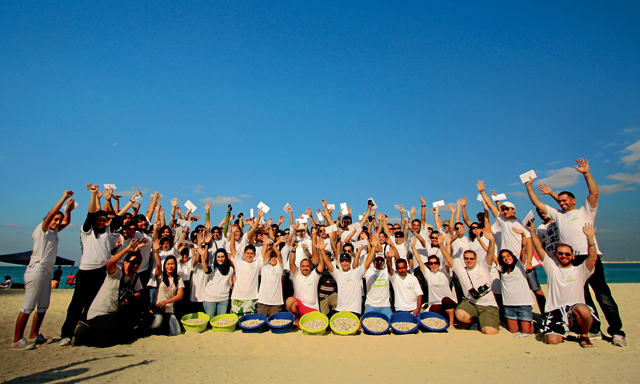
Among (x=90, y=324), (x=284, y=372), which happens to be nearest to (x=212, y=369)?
(x=284, y=372)

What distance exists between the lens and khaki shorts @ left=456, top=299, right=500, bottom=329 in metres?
6.71

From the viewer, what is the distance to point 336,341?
6234 mm

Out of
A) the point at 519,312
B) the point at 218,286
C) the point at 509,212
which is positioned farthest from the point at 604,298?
the point at 218,286

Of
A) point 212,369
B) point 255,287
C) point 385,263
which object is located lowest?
point 212,369

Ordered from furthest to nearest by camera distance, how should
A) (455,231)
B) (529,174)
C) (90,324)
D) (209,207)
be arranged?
(209,207), (455,231), (529,174), (90,324)

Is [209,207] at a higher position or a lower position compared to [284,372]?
higher

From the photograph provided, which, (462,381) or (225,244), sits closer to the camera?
(462,381)

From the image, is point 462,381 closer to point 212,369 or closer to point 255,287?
point 212,369

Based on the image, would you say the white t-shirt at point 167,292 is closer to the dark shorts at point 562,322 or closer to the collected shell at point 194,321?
the collected shell at point 194,321

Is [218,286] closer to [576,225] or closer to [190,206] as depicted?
[190,206]

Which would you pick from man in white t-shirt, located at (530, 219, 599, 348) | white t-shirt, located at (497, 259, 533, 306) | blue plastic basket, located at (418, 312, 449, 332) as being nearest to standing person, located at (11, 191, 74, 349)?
blue plastic basket, located at (418, 312, 449, 332)

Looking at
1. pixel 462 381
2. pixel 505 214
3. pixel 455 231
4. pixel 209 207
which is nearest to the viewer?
pixel 462 381

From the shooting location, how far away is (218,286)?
763 cm

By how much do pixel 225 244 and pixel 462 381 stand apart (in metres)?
6.62
